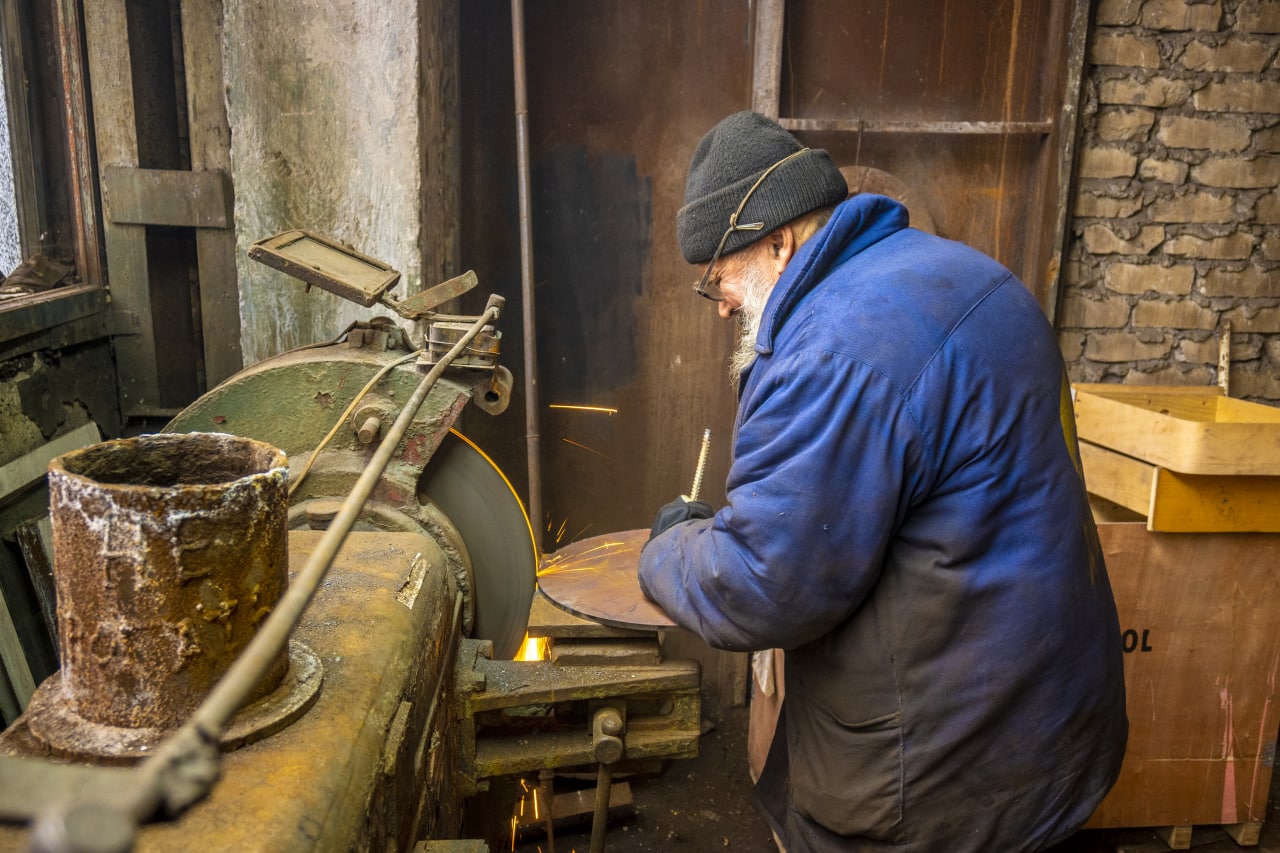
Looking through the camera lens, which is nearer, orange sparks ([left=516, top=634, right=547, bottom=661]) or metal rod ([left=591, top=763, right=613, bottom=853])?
metal rod ([left=591, top=763, right=613, bottom=853])

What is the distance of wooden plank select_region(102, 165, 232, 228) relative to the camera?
3.15 m

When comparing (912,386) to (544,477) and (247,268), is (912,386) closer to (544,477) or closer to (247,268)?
(247,268)

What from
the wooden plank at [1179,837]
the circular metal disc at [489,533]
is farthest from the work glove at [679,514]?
the wooden plank at [1179,837]

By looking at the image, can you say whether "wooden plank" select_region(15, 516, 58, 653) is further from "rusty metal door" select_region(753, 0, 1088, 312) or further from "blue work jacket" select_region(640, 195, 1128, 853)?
"rusty metal door" select_region(753, 0, 1088, 312)

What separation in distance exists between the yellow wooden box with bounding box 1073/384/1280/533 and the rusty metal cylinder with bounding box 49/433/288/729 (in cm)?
257

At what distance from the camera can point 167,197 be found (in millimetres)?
3191

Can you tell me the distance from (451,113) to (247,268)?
0.95 metres

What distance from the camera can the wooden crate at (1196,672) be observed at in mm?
2920

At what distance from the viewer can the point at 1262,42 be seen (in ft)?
11.5

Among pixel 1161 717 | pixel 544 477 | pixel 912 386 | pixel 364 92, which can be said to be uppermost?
pixel 364 92

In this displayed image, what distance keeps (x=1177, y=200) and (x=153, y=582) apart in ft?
12.4

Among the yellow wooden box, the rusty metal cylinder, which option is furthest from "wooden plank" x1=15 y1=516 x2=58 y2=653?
the yellow wooden box

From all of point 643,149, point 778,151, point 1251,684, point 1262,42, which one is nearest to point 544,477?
point 643,149

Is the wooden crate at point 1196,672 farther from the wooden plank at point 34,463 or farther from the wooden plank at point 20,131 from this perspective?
the wooden plank at point 20,131
